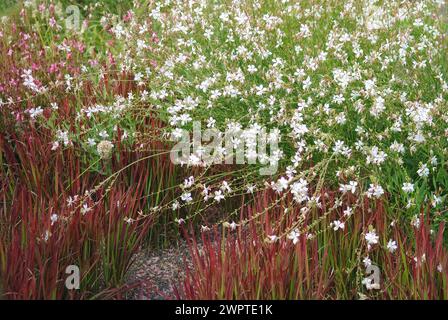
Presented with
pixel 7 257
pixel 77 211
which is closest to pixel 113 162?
pixel 77 211

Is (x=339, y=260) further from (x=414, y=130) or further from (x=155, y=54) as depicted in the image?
(x=155, y=54)

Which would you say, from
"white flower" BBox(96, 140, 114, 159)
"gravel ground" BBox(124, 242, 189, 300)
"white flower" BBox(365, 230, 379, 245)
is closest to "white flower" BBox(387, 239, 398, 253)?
"white flower" BBox(365, 230, 379, 245)

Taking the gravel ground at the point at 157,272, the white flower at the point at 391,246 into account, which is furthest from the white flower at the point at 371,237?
the gravel ground at the point at 157,272

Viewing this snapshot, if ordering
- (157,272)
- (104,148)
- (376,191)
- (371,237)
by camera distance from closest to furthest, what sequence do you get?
(371,237) → (376,191) → (157,272) → (104,148)

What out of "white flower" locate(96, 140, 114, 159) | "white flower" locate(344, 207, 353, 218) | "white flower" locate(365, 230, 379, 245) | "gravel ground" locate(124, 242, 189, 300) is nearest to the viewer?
"white flower" locate(365, 230, 379, 245)

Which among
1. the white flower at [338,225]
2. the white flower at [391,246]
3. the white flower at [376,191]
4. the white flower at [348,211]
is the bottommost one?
the white flower at [391,246]

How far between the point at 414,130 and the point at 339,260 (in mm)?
691

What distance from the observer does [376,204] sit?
3303 mm

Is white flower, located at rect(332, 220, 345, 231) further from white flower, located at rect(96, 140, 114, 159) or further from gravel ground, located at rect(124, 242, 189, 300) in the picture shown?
white flower, located at rect(96, 140, 114, 159)

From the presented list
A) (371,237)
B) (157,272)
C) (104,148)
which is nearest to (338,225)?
(371,237)

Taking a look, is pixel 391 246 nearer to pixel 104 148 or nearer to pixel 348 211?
pixel 348 211

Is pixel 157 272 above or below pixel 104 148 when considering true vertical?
below

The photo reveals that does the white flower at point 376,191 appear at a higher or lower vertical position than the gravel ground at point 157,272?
higher

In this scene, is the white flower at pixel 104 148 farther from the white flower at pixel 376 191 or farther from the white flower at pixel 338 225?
the white flower at pixel 376 191
